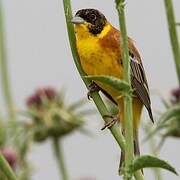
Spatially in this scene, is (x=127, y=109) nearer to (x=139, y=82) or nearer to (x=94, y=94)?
(x=94, y=94)

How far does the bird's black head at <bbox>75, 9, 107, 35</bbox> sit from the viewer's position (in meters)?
2.98

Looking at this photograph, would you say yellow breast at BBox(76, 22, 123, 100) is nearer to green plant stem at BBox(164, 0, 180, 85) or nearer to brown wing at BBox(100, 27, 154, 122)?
brown wing at BBox(100, 27, 154, 122)

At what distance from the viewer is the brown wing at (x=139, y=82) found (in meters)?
A: 3.06

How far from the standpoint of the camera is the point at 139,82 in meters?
3.12

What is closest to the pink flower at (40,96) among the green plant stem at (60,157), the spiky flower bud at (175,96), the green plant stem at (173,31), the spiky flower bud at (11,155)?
the green plant stem at (60,157)

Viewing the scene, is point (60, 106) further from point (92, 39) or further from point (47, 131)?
point (92, 39)

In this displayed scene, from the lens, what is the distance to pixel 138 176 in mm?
1708

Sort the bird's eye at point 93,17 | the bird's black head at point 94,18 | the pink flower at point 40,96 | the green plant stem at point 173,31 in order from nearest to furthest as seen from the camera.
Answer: the green plant stem at point 173,31
the bird's black head at point 94,18
the bird's eye at point 93,17
the pink flower at point 40,96

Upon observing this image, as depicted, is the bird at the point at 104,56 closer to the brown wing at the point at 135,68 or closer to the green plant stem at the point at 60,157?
the brown wing at the point at 135,68

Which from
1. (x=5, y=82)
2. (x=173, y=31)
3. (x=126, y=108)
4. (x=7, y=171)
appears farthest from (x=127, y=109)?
(x=5, y=82)

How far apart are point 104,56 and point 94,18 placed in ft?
0.60

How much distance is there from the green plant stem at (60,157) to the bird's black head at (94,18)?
2.85 feet

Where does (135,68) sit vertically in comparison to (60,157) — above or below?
above

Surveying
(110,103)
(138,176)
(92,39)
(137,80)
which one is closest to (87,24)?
(92,39)
